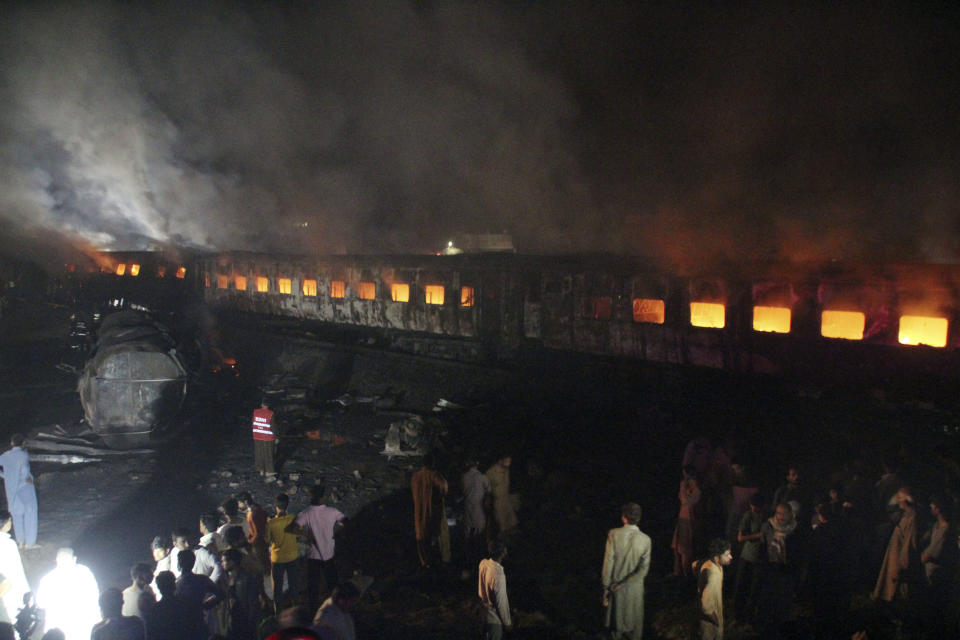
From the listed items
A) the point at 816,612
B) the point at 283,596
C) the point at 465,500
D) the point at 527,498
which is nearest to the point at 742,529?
the point at 816,612

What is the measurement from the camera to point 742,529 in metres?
4.82

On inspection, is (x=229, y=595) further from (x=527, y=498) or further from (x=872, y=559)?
(x=872, y=559)

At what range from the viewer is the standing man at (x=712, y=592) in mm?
3779

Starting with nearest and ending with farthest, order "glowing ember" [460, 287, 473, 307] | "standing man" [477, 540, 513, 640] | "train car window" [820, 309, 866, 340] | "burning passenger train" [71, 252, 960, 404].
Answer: "standing man" [477, 540, 513, 640]
"burning passenger train" [71, 252, 960, 404]
"train car window" [820, 309, 866, 340]
"glowing ember" [460, 287, 473, 307]

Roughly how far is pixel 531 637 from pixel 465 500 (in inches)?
53.2

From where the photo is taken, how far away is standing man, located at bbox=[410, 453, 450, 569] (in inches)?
212

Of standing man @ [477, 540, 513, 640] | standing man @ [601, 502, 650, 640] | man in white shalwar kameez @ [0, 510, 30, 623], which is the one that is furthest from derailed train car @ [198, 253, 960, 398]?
man in white shalwar kameez @ [0, 510, 30, 623]

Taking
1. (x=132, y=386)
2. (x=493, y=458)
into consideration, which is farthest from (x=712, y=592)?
(x=132, y=386)

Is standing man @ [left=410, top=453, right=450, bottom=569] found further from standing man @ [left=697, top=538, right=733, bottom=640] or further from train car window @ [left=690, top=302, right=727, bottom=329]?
train car window @ [left=690, top=302, right=727, bottom=329]

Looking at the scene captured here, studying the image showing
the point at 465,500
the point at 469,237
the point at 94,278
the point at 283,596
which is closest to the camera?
the point at 283,596

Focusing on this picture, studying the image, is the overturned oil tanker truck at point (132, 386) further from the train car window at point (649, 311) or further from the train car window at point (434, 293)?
the train car window at point (649, 311)

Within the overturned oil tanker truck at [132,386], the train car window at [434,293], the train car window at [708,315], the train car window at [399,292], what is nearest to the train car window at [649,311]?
the train car window at [708,315]

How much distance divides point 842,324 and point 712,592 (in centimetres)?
720

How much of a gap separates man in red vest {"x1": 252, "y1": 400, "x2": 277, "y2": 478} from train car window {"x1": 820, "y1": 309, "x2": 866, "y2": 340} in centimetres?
899
